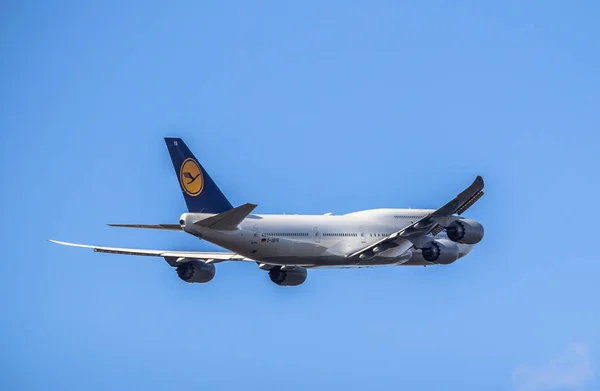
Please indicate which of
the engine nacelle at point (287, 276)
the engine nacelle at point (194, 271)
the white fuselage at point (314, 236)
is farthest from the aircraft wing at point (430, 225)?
the engine nacelle at point (194, 271)

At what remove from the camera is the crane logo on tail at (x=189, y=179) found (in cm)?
7656

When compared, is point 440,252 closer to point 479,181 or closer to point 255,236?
point 479,181

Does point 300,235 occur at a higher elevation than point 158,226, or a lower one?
higher

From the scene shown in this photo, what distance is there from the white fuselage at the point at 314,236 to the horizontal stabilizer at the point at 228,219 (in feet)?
1.65

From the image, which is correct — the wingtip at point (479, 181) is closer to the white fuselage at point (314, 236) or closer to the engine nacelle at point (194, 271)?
the white fuselage at point (314, 236)

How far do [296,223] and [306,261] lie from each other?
264 centimetres

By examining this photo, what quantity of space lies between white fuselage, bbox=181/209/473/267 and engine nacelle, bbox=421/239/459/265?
1.46 meters

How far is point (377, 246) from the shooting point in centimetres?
8250

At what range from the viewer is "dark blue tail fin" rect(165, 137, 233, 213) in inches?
3007

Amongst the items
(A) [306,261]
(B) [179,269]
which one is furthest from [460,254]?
(B) [179,269]

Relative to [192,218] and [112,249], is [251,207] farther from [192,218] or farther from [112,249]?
[112,249]

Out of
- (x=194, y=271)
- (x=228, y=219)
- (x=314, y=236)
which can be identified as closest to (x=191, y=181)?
(x=228, y=219)

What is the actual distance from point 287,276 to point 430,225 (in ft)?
36.1

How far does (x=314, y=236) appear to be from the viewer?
271 feet
